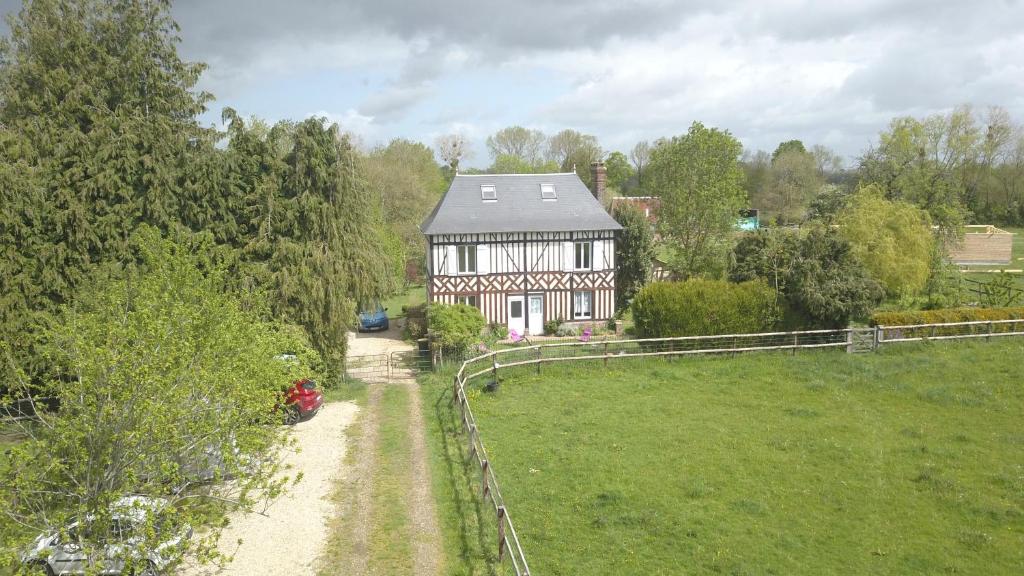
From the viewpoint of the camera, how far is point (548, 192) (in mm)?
30984

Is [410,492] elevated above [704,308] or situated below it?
below

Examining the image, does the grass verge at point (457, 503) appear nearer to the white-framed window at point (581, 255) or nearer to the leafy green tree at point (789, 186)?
the white-framed window at point (581, 255)

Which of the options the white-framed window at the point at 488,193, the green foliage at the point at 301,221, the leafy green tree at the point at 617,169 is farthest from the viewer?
the leafy green tree at the point at 617,169

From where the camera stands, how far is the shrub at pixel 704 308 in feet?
79.2

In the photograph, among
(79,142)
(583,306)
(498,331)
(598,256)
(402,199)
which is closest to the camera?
(79,142)

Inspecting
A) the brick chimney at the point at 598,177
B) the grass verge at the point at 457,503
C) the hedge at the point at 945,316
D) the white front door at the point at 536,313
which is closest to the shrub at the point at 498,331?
the white front door at the point at 536,313

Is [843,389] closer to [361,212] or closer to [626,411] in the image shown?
[626,411]

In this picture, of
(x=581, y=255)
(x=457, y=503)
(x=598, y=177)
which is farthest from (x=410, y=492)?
(x=598, y=177)

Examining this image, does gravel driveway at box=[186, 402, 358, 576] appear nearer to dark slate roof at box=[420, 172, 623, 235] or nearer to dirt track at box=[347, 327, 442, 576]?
dirt track at box=[347, 327, 442, 576]

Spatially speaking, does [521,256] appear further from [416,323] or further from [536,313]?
[416,323]

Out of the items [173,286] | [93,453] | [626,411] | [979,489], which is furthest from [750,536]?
[173,286]

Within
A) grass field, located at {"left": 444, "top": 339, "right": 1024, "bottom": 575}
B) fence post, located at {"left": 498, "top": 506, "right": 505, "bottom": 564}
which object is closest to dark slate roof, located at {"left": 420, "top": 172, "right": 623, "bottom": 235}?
grass field, located at {"left": 444, "top": 339, "right": 1024, "bottom": 575}

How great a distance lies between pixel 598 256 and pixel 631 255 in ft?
8.05

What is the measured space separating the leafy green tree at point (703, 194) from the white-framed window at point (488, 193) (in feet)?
29.7
